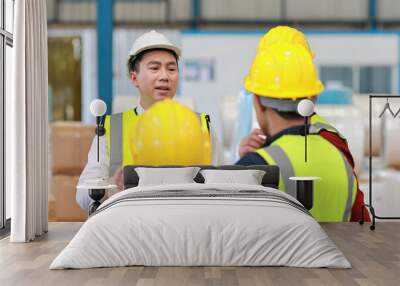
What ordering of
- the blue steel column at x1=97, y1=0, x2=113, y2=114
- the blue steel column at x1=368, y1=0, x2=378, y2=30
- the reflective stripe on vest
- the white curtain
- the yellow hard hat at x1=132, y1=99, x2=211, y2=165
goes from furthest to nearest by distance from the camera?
the blue steel column at x1=368, y1=0, x2=378, y2=30 < the blue steel column at x1=97, y1=0, x2=113, y2=114 < the reflective stripe on vest < the yellow hard hat at x1=132, y1=99, x2=211, y2=165 < the white curtain

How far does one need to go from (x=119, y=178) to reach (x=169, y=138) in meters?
0.57

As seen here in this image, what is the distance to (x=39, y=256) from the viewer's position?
463 centimetres

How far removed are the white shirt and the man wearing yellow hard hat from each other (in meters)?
0.26

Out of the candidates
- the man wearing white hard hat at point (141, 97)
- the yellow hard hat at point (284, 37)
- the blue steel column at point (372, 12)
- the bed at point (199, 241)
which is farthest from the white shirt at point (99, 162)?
the blue steel column at point (372, 12)

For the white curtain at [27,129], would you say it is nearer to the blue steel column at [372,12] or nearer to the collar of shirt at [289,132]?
the collar of shirt at [289,132]

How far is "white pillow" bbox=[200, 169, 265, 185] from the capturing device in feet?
18.3

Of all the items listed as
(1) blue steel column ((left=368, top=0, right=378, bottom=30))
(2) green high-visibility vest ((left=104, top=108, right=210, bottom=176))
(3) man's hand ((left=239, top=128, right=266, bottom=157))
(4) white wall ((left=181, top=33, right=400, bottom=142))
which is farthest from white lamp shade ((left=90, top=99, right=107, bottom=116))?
(1) blue steel column ((left=368, top=0, right=378, bottom=30))

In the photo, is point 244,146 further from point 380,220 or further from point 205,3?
point 205,3

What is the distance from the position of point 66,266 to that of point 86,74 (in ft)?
32.5

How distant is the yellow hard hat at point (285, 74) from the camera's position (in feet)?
19.8

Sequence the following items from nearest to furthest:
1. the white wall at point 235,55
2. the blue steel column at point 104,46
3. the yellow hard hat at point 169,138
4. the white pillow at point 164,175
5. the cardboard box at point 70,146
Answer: the white pillow at point 164,175 < the yellow hard hat at point 169,138 < the cardboard box at point 70,146 < the blue steel column at point 104,46 < the white wall at point 235,55

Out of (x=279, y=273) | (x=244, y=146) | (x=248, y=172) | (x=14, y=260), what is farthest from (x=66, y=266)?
(x=244, y=146)

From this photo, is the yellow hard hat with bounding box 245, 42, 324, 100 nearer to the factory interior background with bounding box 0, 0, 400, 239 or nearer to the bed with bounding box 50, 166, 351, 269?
the factory interior background with bounding box 0, 0, 400, 239

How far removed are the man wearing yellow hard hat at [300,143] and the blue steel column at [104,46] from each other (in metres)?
1.58
